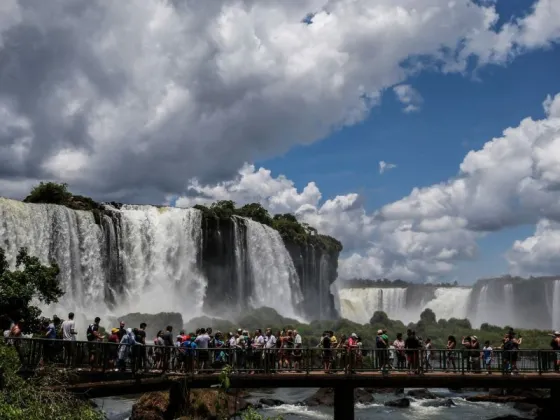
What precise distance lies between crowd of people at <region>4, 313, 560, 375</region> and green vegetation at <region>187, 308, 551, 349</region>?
77.4 feet

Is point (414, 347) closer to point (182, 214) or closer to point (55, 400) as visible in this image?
point (55, 400)

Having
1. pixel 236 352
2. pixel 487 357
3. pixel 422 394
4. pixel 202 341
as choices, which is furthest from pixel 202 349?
pixel 422 394

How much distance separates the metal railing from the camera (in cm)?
1666

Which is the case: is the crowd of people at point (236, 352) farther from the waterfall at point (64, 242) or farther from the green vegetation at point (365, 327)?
the green vegetation at point (365, 327)

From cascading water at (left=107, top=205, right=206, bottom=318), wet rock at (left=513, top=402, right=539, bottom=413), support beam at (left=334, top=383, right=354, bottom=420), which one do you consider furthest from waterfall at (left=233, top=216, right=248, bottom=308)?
support beam at (left=334, top=383, right=354, bottom=420)

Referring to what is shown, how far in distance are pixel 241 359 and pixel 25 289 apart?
986 cm

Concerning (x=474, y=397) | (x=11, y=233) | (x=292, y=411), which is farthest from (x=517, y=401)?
(x=11, y=233)

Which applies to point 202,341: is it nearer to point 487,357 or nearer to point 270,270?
point 487,357

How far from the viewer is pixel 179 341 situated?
21.2 meters

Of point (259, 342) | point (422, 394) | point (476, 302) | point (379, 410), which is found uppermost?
point (476, 302)

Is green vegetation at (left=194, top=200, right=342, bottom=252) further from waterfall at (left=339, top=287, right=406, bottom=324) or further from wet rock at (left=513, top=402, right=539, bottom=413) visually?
wet rock at (left=513, top=402, right=539, bottom=413)

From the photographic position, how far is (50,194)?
172 ft

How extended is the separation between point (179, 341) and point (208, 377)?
2451mm

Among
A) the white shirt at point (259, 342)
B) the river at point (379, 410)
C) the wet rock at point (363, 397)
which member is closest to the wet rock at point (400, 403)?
the river at point (379, 410)
